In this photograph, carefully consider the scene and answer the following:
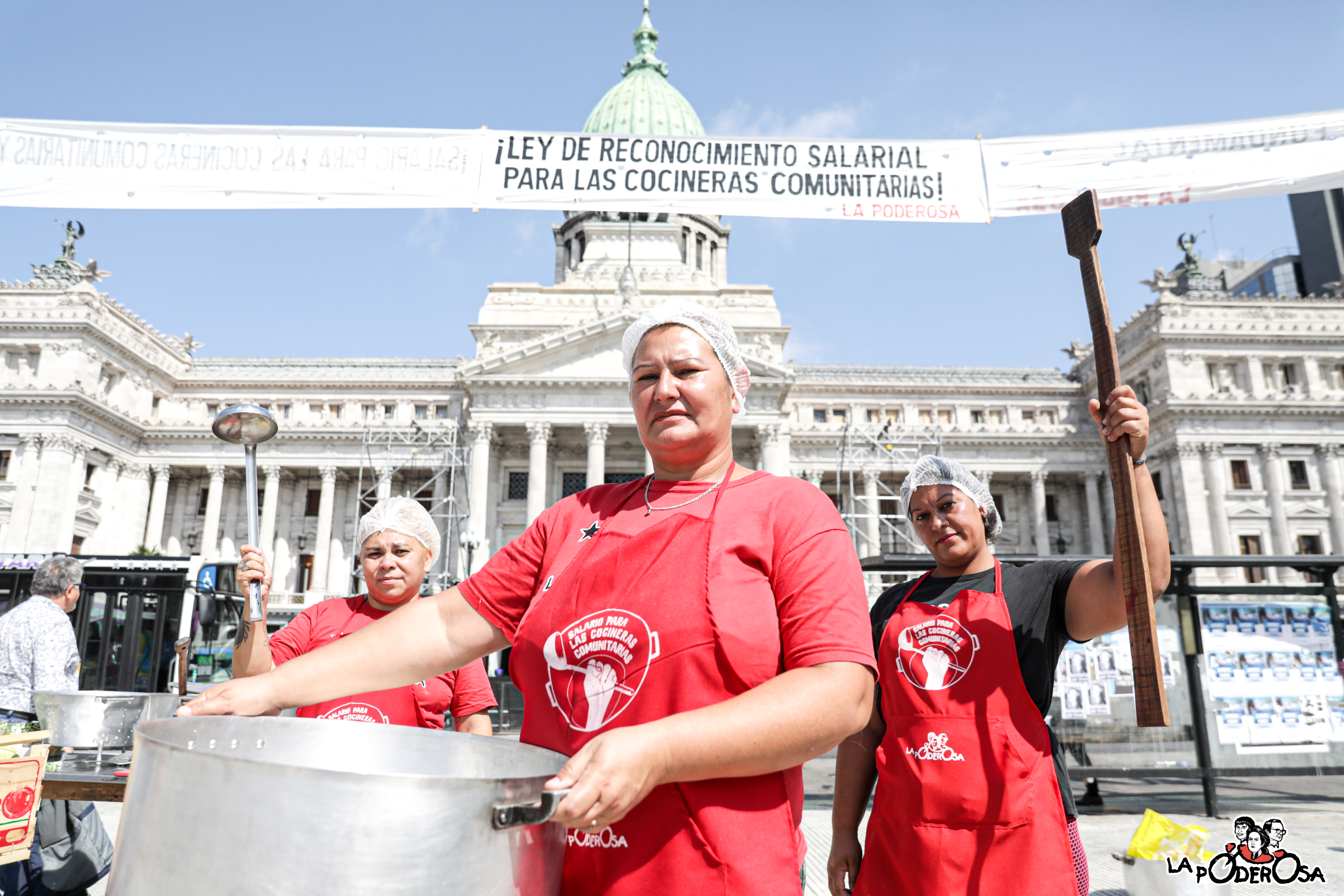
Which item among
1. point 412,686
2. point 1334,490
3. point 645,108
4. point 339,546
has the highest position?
point 645,108

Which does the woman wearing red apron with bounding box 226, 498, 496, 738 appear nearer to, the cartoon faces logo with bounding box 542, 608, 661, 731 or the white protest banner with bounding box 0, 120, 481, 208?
the cartoon faces logo with bounding box 542, 608, 661, 731

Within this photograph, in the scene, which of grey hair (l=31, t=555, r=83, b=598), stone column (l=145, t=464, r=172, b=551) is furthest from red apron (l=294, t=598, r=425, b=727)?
stone column (l=145, t=464, r=172, b=551)

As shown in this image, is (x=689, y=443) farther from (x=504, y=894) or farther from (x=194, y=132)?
(x=194, y=132)

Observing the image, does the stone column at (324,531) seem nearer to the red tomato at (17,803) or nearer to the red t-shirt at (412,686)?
the red t-shirt at (412,686)

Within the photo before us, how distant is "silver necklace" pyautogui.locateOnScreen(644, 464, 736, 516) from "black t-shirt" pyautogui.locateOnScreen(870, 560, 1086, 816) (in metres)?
1.33

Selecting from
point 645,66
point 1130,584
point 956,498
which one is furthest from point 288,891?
point 645,66

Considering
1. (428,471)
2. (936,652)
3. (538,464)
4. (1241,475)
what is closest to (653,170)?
(936,652)

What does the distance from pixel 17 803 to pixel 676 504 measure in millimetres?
2964

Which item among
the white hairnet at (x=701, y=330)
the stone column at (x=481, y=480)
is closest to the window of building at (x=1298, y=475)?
the stone column at (x=481, y=480)

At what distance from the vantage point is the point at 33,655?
509 centimetres

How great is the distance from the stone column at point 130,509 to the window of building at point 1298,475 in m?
57.9

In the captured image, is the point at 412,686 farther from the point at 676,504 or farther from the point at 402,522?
the point at 676,504

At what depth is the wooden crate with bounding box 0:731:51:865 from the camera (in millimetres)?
2955

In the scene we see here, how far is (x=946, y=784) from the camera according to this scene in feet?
9.50
